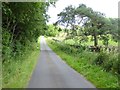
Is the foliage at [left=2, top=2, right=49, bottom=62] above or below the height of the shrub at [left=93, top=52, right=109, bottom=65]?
above

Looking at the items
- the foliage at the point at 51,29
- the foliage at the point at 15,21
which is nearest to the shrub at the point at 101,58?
the foliage at the point at 15,21

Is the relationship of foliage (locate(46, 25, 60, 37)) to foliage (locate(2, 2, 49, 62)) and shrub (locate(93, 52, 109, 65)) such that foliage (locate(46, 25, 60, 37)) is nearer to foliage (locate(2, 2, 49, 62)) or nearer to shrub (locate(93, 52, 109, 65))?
foliage (locate(2, 2, 49, 62))

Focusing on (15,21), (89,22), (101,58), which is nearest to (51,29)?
(89,22)

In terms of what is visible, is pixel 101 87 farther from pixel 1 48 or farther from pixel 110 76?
pixel 1 48

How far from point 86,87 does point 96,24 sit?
3716cm

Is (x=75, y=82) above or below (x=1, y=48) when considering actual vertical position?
below

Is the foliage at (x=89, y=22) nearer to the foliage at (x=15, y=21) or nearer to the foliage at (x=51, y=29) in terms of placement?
the foliage at (x=51, y=29)

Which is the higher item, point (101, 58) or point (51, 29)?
point (51, 29)

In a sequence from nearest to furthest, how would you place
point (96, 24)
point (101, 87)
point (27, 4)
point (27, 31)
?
point (101, 87) → point (27, 4) → point (27, 31) → point (96, 24)

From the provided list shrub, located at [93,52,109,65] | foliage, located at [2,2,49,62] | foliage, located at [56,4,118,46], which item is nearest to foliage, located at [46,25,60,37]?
foliage, located at [56,4,118,46]

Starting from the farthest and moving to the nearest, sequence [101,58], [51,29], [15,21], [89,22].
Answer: [51,29], [89,22], [101,58], [15,21]

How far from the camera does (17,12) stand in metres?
20.0

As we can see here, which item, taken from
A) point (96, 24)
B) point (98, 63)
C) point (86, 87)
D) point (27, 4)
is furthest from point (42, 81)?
point (96, 24)

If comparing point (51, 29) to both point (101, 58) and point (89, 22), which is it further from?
point (101, 58)
